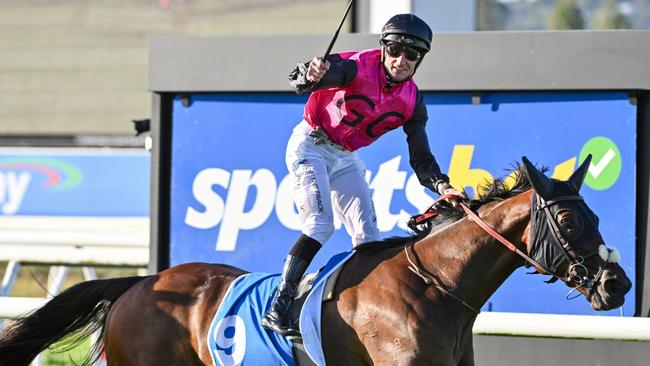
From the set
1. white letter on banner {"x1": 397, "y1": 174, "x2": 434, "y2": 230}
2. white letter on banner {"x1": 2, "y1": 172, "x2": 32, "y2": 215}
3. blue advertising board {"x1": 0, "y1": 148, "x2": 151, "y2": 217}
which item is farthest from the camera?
white letter on banner {"x1": 2, "y1": 172, "x2": 32, "y2": 215}

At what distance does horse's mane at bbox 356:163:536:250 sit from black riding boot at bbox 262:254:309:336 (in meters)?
0.30

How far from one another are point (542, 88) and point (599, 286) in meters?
2.34

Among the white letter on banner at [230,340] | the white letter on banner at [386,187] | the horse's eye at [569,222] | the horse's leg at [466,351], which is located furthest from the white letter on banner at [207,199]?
the horse's eye at [569,222]

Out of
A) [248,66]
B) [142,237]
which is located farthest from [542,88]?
[142,237]

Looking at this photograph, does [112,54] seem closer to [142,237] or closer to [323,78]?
[142,237]

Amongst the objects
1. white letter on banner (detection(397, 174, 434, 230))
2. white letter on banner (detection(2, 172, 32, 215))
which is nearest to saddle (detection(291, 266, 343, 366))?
white letter on banner (detection(397, 174, 434, 230))

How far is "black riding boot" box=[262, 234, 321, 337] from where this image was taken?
4.68 m

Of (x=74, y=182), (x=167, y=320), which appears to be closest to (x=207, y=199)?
(x=167, y=320)

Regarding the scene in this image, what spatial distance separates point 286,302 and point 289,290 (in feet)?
0.19

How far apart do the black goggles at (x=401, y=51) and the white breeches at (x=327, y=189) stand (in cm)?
56

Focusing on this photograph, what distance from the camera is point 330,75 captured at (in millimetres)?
4539

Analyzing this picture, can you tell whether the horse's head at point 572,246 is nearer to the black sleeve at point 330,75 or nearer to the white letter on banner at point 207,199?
the black sleeve at point 330,75

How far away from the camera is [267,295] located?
4.87 m

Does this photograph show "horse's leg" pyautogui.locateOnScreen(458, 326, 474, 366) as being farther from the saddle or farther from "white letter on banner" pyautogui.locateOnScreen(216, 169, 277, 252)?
"white letter on banner" pyautogui.locateOnScreen(216, 169, 277, 252)
